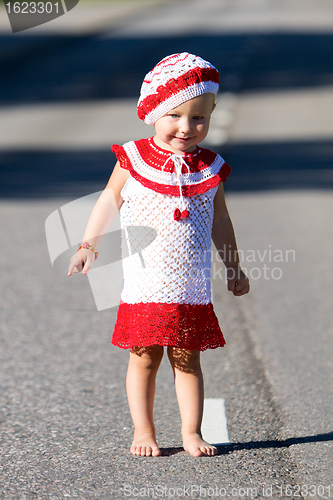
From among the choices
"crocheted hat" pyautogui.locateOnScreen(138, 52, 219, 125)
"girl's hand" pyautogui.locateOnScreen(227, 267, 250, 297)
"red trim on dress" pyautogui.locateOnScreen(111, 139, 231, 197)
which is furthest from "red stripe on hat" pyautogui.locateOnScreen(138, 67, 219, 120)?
"girl's hand" pyautogui.locateOnScreen(227, 267, 250, 297)

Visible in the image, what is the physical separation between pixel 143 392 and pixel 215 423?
1.64ft

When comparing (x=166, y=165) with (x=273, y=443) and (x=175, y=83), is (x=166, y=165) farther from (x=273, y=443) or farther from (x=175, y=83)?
(x=273, y=443)

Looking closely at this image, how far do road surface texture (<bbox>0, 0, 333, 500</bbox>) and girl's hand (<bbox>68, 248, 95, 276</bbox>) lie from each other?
1.79 ft

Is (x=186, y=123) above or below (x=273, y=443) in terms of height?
above

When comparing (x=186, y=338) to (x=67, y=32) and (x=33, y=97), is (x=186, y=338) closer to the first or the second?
(x=33, y=97)

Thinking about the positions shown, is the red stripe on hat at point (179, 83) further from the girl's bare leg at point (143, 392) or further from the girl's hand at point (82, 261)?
the girl's bare leg at point (143, 392)

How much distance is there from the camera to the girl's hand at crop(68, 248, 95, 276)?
276 cm

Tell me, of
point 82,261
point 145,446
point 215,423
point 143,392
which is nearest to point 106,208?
point 82,261

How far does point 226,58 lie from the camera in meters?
22.4

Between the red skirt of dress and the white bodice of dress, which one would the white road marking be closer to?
the red skirt of dress

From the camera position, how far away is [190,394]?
2893 mm

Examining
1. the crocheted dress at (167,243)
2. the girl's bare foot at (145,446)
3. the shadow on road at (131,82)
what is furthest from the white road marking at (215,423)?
the shadow on road at (131,82)

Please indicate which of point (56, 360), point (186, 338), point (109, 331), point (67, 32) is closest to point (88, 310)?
point (109, 331)

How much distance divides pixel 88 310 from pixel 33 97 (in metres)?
12.8
